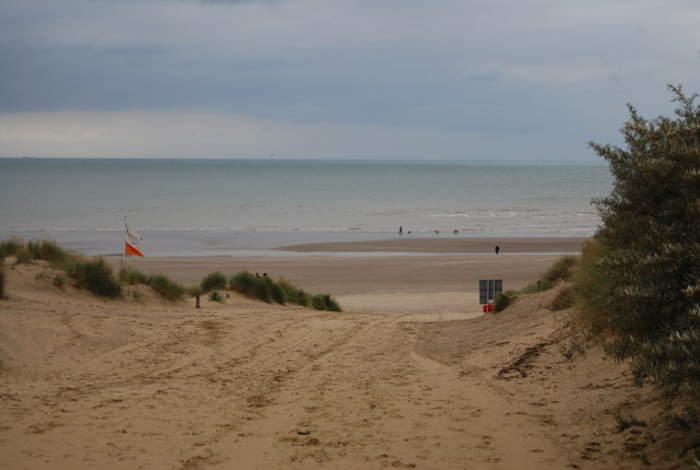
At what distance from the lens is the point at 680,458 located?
209 inches

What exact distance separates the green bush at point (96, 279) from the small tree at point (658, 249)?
39.4ft

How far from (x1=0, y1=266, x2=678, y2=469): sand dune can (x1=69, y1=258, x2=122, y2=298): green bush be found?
229cm

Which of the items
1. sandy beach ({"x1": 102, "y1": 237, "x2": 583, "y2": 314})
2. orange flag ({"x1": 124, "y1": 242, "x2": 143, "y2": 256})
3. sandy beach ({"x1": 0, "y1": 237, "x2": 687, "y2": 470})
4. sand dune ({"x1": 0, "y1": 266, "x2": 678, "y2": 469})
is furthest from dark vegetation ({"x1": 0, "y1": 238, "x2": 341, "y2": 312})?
sandy beach ({"x1": 102, "y1": 237, "x2": 583, "y2": 314})

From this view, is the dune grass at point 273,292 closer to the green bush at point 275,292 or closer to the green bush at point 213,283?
the green bush at point 275,292

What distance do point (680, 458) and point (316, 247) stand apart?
3936 cm

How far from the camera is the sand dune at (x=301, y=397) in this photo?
624 centimetres

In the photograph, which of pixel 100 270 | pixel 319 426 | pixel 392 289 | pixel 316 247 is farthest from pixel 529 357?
pixel 316 247

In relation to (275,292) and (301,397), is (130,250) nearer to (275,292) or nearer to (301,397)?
(275,292)

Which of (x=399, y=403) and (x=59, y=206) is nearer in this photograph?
(x=399, y=403)

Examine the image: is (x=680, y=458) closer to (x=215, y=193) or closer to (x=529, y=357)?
(x=529, y=357)

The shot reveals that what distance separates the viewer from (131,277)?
17094 millimetres

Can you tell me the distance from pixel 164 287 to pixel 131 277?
0.77 m

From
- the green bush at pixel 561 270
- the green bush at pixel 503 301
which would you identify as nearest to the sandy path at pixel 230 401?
the green bush at pixel 503 301

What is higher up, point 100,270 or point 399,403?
point 100,270
